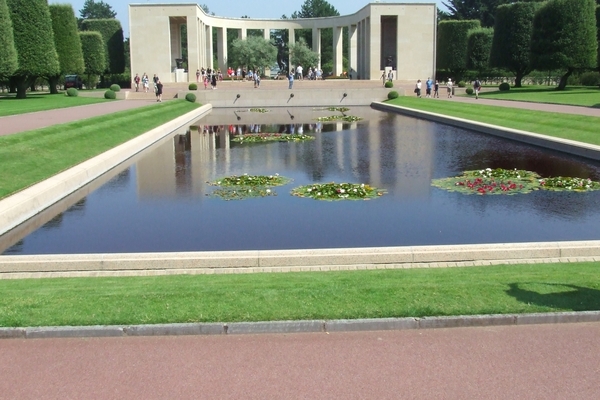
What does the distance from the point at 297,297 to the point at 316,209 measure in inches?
221

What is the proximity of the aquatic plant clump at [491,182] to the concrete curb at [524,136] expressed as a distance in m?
2.84

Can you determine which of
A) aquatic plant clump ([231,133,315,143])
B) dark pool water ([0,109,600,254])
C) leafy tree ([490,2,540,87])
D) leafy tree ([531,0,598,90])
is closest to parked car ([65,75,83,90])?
leafy tree ([490,2,540,87])

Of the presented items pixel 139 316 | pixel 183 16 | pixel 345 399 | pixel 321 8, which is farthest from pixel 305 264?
pixel 321 8

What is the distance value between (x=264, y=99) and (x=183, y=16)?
15024mm

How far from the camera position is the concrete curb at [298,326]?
518 centimetres

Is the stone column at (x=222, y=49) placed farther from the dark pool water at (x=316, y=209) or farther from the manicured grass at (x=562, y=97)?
the dark pool water at (x=316, y=209)

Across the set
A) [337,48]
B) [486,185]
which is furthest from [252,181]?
[337,48]

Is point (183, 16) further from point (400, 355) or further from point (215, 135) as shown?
point (400, 355)

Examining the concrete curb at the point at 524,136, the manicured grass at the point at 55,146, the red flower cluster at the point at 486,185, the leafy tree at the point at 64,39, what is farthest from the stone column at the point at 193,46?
the red flower cluster at the point at 486,185

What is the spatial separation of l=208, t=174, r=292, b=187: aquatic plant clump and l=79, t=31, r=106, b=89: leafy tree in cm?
4774

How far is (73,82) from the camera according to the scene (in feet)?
199

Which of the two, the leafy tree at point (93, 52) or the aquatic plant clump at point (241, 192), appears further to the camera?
the leafy tree at point (93, 52)

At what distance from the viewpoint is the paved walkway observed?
4.29 m

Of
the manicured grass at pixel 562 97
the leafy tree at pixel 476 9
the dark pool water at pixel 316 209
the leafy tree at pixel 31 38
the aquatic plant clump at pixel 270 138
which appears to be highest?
the leafy tree at pixel 476 9
